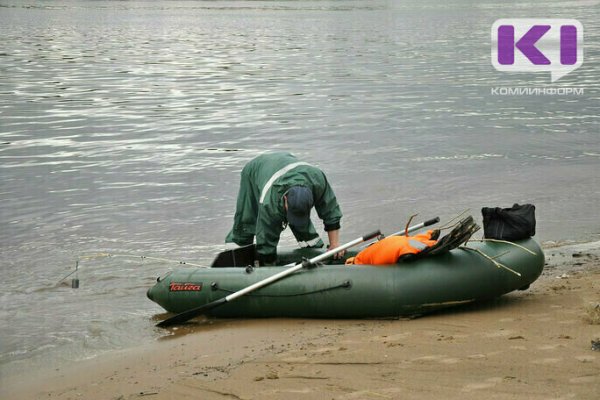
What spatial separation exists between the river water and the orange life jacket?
1.71 m

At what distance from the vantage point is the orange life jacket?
7.36 metres

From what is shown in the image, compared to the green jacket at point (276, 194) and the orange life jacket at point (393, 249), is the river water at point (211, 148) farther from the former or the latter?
the orange life jacket at point (393, 249)

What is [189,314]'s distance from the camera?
767cm

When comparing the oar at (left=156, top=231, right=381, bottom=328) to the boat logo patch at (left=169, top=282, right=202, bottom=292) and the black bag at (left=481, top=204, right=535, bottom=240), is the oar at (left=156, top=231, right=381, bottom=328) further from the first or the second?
the black bag at (left=481, top=204, right=535, bottom=240)

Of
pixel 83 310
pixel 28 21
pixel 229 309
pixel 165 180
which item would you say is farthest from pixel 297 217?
pixel 28 21

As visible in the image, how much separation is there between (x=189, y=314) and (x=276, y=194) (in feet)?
3.76

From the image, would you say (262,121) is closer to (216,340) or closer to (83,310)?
(83,310)

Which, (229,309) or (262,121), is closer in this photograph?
(229,309)

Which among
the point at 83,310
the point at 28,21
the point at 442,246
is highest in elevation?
the point at 28,21

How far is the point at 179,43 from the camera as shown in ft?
119

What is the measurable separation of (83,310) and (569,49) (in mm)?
26110

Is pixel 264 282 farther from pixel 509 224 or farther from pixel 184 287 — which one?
pixel 509 224

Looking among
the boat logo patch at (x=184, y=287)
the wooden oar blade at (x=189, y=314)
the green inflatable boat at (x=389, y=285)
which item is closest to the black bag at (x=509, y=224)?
the green inflatable boat at (x=389, y=285)

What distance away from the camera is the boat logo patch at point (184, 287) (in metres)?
7.81
